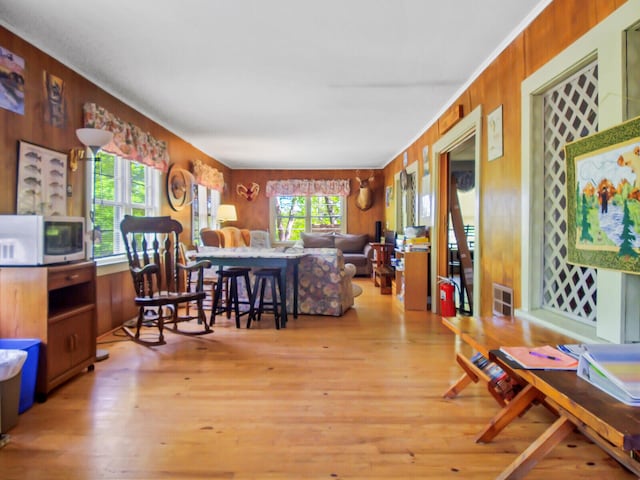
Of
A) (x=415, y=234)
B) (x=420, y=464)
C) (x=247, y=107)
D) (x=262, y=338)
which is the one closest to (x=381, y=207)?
(x=415, y=234)

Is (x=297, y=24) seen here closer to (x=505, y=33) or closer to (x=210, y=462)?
(x=505, y=33)

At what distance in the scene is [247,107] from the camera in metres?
4.26

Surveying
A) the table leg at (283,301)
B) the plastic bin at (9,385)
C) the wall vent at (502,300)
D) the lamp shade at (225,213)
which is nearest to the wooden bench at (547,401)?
the wall vent at (502,300)

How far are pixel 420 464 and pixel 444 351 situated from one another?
1633 mm

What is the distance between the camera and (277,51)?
291cm

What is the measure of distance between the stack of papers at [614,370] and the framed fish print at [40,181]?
330 centimetres

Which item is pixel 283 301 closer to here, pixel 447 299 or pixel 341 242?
pixel 447 299

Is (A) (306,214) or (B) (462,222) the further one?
(A) (306,214)

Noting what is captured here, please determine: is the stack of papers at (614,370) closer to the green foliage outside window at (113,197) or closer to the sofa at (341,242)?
the green foliage outside window at (113,197)

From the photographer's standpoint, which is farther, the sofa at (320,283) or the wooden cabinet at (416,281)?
the wooden cabinet at (416,281)

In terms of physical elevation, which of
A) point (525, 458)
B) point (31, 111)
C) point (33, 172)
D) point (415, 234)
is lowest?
point (525, 458)

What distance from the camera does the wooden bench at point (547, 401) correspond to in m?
0.91

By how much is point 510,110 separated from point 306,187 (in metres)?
6.13

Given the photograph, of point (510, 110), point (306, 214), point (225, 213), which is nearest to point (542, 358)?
point (510, 110)
